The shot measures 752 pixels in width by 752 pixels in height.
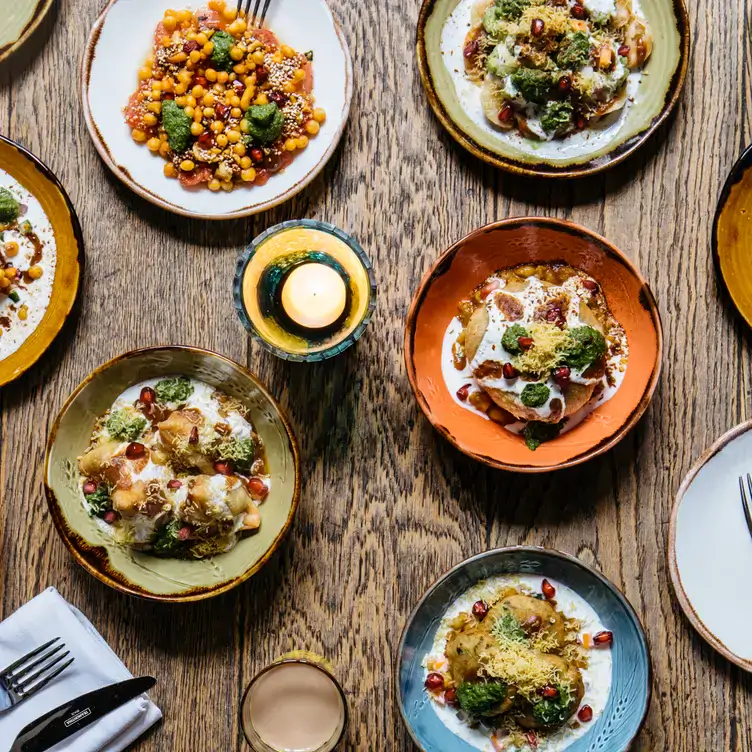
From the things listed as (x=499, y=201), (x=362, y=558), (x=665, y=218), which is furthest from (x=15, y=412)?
(x=665, y=218)

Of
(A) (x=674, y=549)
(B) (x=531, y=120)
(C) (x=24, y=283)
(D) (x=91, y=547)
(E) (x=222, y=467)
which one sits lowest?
(A) (x=674, y=549)

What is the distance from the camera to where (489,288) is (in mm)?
2910

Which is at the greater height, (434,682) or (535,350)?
(535,350)

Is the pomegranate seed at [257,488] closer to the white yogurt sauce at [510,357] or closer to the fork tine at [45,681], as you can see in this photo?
the white yogurt sauce at [510,357]

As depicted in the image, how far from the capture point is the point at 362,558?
2.99m

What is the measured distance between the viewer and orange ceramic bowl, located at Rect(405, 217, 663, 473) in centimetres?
277

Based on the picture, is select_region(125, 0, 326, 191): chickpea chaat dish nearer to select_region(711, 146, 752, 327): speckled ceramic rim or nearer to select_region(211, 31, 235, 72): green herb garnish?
select_region(211, 31, 235, 72): green herb garnish

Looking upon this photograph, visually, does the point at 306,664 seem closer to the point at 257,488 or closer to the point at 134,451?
the point at 257,488

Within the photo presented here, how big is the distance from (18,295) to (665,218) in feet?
8.13

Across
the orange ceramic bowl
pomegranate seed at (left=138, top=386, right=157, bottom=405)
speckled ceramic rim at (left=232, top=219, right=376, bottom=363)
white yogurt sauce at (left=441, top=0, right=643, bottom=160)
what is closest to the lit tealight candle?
speckled ceramic rim at (left=232, top=219, right=376, bottom=363)

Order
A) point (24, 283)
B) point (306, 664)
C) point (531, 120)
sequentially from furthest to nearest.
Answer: point (24, 283), point (531, 120), point (306, 664)

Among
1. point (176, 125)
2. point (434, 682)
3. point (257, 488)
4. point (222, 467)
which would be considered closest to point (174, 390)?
point (222, 467)

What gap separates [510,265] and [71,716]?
2.31 m

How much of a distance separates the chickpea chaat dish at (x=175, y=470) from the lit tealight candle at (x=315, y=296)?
0.45 meters
